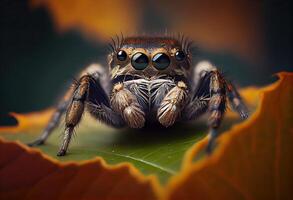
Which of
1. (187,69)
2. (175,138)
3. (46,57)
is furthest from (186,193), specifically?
(46,57)

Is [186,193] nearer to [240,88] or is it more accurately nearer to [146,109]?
[146,109]

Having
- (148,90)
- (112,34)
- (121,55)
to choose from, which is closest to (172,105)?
(148,90)

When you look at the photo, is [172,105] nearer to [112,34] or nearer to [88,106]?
[88,106]

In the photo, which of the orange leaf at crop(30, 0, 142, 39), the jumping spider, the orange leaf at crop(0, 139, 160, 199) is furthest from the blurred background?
the orange leaf at crop(0, 139, 160, 199)

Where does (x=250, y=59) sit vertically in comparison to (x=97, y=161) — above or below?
above

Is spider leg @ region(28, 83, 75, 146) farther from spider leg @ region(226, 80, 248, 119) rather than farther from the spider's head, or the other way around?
spider leg @ region(226, 80, 248, 119)

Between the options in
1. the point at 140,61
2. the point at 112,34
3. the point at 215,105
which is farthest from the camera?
the point at 112,34
